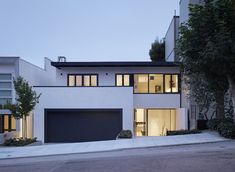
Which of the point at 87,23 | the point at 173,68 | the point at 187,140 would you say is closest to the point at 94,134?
the point at 173,68

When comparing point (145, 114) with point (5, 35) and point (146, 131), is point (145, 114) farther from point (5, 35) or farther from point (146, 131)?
point (5, 35)

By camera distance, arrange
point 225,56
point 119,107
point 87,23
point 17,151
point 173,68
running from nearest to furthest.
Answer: point 225,56 < point 17,151 < point 119,107 < point 173,68 < point 87,23

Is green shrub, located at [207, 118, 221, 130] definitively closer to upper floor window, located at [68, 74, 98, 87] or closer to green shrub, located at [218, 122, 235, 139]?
green shrub, located at [218, 122, 235, 139]

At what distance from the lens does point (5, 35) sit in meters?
38.2

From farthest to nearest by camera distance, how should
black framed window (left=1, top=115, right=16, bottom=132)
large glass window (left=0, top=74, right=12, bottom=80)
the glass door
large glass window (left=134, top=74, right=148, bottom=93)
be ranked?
the glass door
large glass window (left=134, top=74, right=148, bottom=93)
black framed window (left=1, top=115, right=16, bottom=132)
large glass window (left=0, top=74, right=12, bottom=80)

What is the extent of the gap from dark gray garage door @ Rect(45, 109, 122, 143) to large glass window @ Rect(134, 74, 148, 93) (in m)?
2.72

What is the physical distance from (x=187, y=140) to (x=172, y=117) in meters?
12.4

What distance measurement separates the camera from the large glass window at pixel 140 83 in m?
30.1

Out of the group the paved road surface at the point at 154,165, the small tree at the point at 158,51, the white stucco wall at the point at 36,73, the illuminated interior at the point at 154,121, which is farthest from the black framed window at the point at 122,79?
the paved road surface at the point at 154,165

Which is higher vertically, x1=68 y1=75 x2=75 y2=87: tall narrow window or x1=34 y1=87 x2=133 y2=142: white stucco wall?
x1=68 y1=75 x2=75 y2=87: tall narrow window

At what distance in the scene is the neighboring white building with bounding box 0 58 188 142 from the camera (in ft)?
92.9

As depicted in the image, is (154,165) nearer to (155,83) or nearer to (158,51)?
(155,83)

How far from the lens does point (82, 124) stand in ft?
94.0

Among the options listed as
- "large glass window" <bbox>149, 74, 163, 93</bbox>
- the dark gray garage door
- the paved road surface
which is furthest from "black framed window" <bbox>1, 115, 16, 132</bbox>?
the paved road surface
